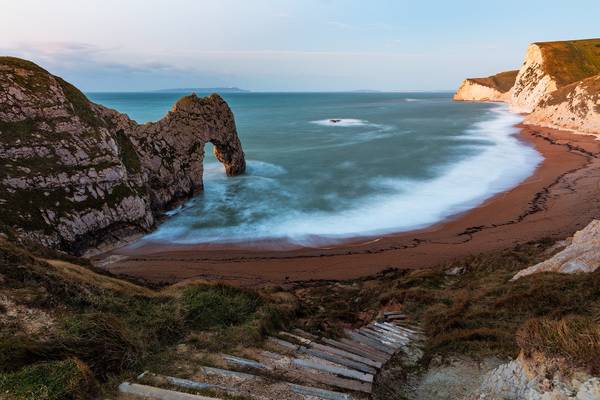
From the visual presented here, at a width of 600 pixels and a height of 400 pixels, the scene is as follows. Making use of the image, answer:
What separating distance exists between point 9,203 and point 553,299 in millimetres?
23467

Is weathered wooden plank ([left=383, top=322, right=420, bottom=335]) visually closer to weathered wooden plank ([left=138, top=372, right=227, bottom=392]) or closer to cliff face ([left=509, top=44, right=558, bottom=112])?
weathered wooden plank ([left=138, top=372, right=227, bottom=392])

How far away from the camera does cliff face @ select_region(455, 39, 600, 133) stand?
64.2m

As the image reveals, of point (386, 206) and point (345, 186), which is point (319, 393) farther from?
point (345, 186)

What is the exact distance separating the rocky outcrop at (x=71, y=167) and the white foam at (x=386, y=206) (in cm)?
298

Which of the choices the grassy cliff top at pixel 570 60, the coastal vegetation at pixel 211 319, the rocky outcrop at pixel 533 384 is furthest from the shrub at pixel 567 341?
the grassy cliff top at pixel 570 60

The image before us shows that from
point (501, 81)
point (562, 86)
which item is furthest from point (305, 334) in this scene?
point (501, 81)

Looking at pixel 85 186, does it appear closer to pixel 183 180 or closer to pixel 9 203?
pixel 9 203

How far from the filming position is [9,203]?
63.0 feet

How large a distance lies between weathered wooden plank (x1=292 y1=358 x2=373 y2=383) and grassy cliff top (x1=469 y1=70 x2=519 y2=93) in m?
190

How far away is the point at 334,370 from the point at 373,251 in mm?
14707

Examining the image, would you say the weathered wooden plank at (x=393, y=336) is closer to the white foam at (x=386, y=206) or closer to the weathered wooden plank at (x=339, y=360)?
the weathered wooden plank at (x=339, y=360)

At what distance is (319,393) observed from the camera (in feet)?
20.5

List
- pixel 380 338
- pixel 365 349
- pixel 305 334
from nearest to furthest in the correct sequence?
pixel 365 349
pixel 305 334
pixel 380 338

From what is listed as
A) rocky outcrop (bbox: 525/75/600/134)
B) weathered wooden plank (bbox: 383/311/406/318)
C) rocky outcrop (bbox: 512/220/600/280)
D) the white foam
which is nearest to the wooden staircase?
weathered wooden plank (bbox: 383/311/406/318)
